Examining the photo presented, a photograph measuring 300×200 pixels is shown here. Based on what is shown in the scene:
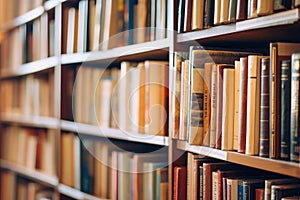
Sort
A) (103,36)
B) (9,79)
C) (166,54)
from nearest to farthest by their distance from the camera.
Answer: (166,54)
(103,36)
(9,79)

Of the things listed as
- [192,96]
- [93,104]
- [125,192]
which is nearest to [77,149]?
[93,104]

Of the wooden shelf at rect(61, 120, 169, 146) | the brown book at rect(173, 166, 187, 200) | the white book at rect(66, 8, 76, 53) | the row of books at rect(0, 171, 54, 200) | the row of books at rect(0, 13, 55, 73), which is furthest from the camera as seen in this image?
the row of books at rect(0, 171, 54, 200)

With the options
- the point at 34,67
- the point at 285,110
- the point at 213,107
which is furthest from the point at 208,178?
the point at 34,67

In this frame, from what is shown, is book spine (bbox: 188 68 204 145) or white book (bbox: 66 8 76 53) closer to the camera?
book spine (bbox: 188 68 204 145)

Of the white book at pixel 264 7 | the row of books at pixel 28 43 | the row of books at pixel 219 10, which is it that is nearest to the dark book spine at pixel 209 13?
the row of books at pixel 219 10

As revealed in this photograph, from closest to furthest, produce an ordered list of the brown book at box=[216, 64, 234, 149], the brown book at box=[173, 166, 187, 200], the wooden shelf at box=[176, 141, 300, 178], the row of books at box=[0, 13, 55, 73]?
the wooden shelf at box=[176, 141, 300, 178] → the brown book at box=[216, 64, 234, 149] → the brown book at box=[173, 166, 187, 200] → the row of books at box=[0, 13, 55, 73]

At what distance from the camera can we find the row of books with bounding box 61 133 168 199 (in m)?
1.58

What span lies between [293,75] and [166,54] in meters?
0.59

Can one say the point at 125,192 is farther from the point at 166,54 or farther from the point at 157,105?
the point at 166,54

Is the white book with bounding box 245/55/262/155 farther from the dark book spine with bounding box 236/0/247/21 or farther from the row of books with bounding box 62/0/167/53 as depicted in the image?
the row of books with bounding box 62/0/167/53

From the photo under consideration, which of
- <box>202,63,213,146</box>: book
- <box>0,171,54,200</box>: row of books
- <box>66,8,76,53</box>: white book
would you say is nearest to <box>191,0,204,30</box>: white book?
<box>202,63,213,146</box>: book

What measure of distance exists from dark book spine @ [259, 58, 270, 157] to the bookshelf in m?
0.03

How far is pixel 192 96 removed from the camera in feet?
4.33

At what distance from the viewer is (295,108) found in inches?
40.2
